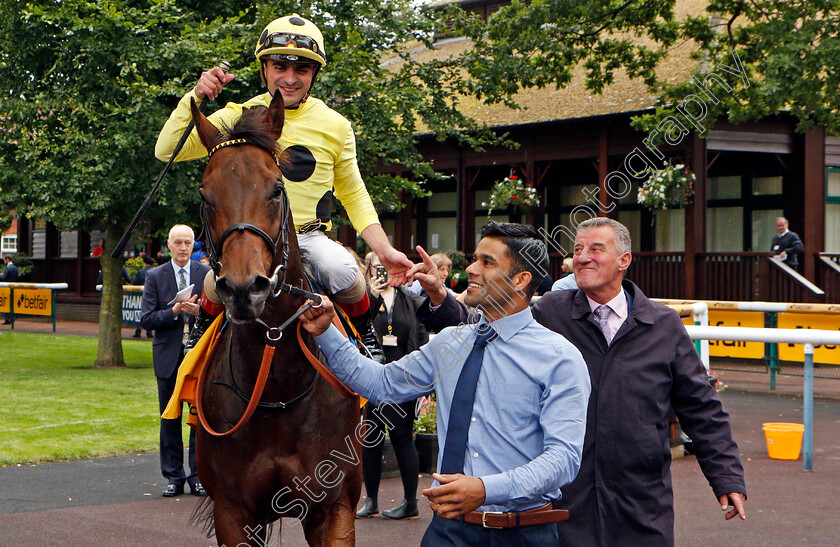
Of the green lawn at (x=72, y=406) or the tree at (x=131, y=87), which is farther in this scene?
the tree at (x=131, y=87)

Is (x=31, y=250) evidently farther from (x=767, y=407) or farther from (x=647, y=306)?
(x=647, y=306)

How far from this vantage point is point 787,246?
1841cm

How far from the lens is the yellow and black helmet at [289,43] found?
13.6 feet

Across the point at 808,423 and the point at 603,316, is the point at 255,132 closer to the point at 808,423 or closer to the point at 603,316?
the point at 603,316

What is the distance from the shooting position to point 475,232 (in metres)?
26.3

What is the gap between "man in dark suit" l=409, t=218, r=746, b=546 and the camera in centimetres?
379

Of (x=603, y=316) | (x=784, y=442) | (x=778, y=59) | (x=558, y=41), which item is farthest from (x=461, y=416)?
(x=558, y=41)

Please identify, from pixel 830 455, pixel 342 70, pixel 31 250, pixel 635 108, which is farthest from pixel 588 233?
pixel 31 250

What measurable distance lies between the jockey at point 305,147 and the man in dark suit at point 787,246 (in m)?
15.7

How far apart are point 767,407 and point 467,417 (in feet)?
34.9

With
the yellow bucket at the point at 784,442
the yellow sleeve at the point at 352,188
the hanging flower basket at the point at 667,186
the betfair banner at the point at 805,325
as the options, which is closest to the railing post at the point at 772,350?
the betfair banner at the point at 805,325

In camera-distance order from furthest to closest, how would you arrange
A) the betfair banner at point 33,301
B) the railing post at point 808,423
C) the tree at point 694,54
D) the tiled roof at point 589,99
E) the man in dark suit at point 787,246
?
the betfair banner at point 33,301
the tiled roof at point 589,99
the man in dark suit at point 787,246
the tree at point 694,54
the railing post at point 808,423

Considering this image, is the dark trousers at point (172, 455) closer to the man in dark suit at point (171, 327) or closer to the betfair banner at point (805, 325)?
the man in dark suit at point (171, 327)

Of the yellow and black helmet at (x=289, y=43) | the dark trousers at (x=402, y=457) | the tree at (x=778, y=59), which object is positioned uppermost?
the tree at (x=778, y=59)
